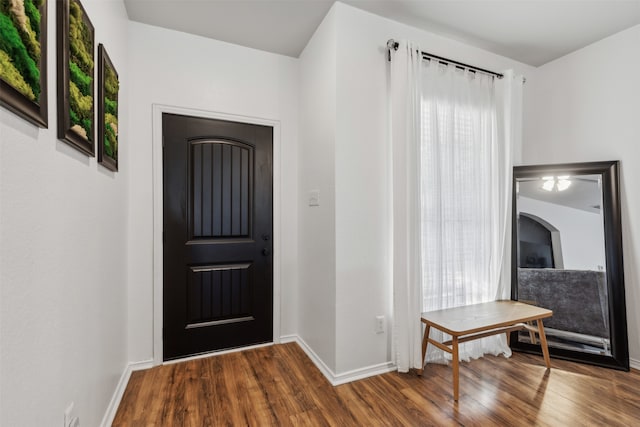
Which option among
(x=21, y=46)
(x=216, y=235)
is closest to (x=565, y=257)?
(x=216, y=235)

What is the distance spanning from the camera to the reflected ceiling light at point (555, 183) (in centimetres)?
264

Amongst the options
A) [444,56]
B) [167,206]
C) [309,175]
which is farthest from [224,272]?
[444,56]

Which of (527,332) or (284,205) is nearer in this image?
(527,332)

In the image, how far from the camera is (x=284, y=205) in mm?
2861

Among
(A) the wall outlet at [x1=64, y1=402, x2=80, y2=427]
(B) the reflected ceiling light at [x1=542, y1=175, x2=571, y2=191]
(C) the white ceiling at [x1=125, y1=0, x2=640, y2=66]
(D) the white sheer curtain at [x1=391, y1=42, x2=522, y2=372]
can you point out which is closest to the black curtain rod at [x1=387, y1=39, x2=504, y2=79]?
(D) the white sheer curtain at [x1=391, y1=42, x2=522, y2=372]

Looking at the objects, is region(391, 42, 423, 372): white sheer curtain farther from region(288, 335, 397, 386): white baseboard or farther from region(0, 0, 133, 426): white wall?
region(0, 0, 133, 426): white wall

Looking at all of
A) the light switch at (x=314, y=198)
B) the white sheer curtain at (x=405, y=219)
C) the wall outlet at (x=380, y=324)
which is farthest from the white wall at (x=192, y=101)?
the white sheer curtain at (x=405, y=219)

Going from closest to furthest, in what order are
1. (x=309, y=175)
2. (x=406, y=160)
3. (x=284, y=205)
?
(x=406, y=160), (x=309, y=175), (x=284, y=205)

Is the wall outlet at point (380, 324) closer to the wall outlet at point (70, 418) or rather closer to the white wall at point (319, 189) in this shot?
the white wall at point (319, 189)

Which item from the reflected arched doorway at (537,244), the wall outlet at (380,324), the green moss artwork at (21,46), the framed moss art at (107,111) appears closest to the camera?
the green moss artwork at (21,46)

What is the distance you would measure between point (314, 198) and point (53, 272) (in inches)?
67.4

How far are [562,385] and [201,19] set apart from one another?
3.72 meters

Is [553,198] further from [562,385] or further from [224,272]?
[224,272]

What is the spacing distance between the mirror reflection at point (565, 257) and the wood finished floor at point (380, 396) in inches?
11.4
